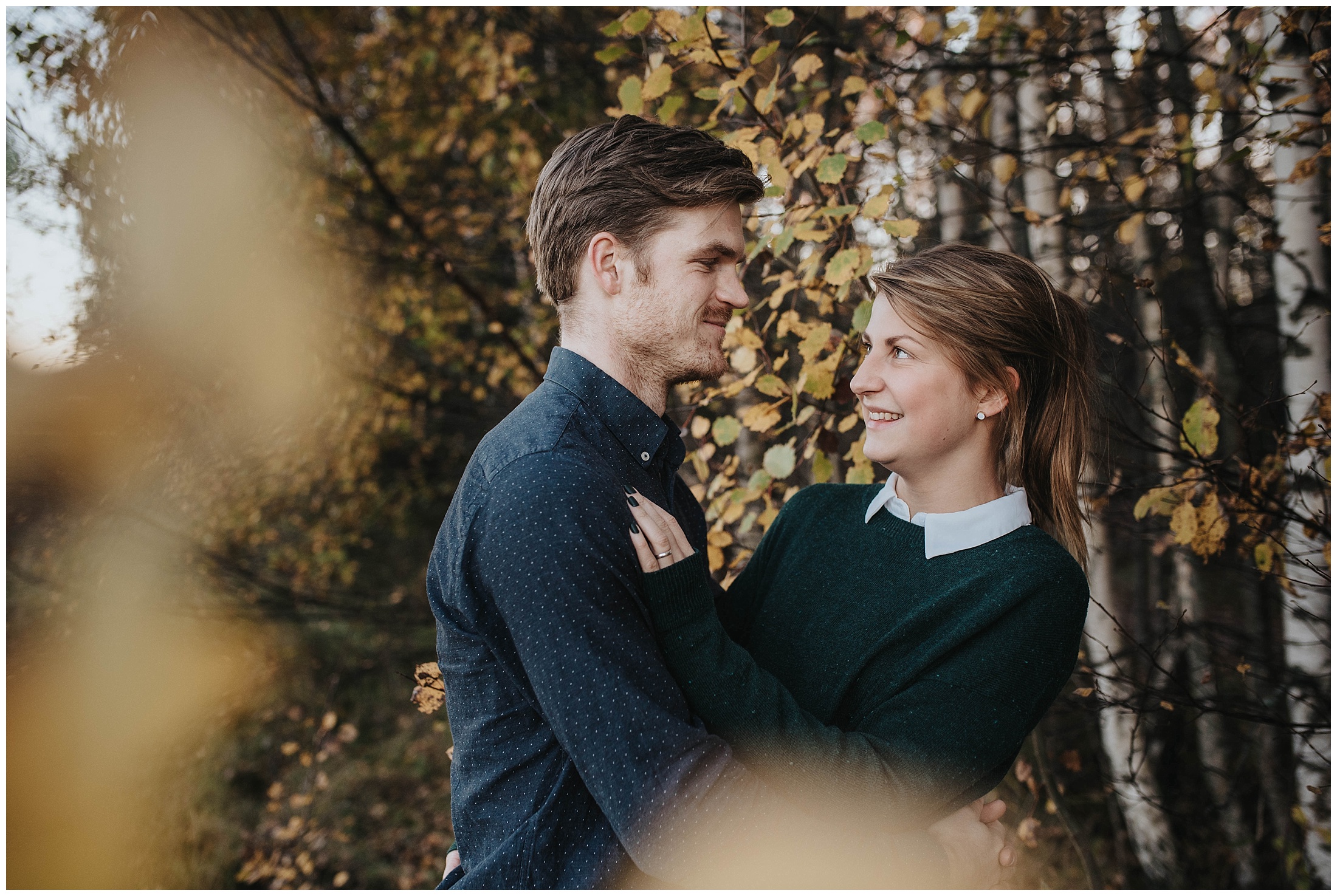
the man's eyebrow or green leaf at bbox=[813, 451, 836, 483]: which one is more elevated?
the man's eyebrow

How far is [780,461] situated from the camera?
2.25 m

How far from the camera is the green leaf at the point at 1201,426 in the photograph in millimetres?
2113

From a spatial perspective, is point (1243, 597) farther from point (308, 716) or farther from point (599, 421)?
point (308, 716)

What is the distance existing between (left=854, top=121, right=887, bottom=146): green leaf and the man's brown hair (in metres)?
0.58

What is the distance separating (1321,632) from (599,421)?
9.92 ft

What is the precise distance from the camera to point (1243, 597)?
4.30 meters

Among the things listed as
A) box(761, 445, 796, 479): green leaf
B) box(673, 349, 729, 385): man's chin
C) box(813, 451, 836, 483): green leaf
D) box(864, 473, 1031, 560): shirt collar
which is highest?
box(673, 349, 729, 385): man's chin

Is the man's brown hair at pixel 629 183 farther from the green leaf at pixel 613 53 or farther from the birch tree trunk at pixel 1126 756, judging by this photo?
the birch tree trunk at pixel 1126 756

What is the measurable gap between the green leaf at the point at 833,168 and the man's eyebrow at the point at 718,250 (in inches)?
21.0

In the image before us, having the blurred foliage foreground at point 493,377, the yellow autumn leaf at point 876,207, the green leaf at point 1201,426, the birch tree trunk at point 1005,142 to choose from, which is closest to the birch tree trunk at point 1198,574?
the blurred foliage foreground at point 493,377

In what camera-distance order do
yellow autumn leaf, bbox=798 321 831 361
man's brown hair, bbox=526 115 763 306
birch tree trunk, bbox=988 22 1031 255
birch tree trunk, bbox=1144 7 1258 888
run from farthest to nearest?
birch tree trunk, bbox=1144 7 1258 888, birch tree trunk, bbox=988 22 1031 255, yellow autumn leaf, bbox=798 321 831 361, man's brown hair, bbox=526 115 763 306

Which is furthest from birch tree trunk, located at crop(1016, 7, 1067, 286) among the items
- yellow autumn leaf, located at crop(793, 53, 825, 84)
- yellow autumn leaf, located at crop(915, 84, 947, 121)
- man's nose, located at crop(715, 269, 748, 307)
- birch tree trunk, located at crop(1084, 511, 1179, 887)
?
man's nose, located at crop(715, 269, 748, 307)

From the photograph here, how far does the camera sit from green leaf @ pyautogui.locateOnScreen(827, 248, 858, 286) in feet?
6.84

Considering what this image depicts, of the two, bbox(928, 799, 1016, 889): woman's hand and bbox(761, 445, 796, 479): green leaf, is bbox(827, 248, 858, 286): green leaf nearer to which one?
bbox(761, 445, 796, 479): green leaf
